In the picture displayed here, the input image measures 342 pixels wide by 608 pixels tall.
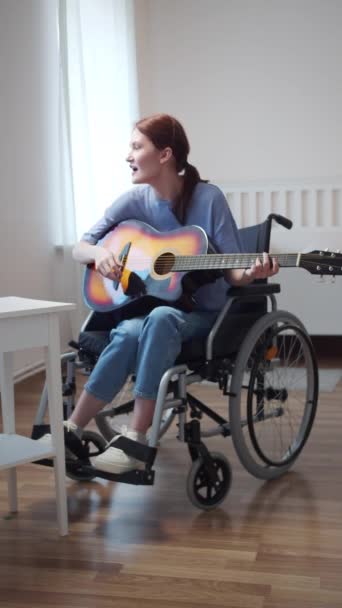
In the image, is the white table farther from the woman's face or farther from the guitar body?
the woman's face

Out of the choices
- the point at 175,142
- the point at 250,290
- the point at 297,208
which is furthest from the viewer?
the point at 297,208

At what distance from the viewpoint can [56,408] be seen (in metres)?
1.59

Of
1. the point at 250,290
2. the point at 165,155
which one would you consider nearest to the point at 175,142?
the point at 165,155

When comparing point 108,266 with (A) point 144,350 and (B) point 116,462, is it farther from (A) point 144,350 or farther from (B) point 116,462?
(B) point 116,462

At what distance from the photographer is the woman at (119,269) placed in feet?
5.55

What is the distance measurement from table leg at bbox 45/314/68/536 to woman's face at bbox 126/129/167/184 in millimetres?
515

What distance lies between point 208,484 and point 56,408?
1.31 feet

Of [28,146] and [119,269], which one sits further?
[28,146]

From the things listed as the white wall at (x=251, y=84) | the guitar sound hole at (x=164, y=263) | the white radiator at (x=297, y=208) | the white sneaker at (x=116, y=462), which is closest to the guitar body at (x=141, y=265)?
the guitar sound hole at (x=164, y=263)

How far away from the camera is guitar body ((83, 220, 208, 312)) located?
→ 5.97ft

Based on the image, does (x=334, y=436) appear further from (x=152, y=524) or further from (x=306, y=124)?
(x=306, y=124)

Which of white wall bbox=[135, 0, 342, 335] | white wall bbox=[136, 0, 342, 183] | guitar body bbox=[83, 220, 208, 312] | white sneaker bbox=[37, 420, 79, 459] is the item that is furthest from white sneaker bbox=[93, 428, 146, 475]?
white wall bbox=[136, 0, 342, 183]

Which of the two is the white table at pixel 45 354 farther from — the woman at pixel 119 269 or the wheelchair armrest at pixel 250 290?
the wheelchair armrest at pixel 250 290

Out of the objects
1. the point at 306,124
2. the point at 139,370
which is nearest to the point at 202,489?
the point at 139,370
